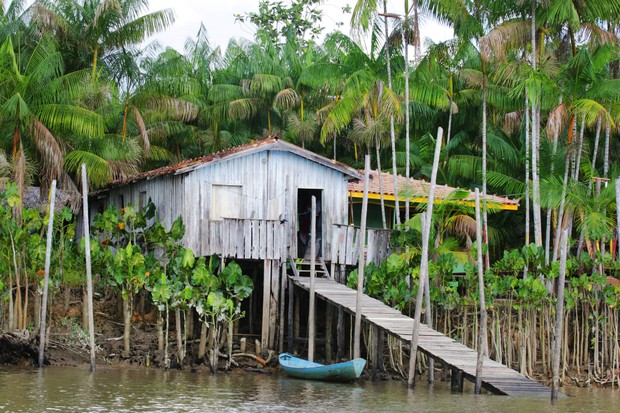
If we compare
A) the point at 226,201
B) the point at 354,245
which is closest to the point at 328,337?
the point at 354,245

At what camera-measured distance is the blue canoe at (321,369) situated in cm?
2075

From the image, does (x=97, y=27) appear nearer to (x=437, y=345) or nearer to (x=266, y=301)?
(x=266, y=301)

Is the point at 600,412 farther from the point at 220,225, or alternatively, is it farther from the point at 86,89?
the point at 86,89

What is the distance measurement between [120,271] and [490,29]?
1234 centimetres

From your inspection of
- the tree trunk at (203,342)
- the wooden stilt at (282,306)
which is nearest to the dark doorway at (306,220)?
the wooden stilt at (282,306)

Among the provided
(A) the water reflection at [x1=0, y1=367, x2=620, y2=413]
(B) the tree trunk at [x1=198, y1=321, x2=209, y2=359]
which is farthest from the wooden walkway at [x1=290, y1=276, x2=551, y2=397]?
(B) the tree trunk at [x1=198, y1=321, x2=209, y2=359]

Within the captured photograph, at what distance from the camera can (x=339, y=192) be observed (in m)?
26.3

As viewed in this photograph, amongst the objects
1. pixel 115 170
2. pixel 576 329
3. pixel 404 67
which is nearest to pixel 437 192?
pixel 404 67

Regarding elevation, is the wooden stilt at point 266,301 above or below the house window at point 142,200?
below

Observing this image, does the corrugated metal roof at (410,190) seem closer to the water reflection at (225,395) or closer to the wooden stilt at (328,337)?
the wooden stilt at (328,337)

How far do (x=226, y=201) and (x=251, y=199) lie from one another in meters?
0.61

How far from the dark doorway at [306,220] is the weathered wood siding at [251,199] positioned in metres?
0.33

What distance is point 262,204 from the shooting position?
25.5m

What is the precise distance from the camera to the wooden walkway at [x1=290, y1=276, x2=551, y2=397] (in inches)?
722
